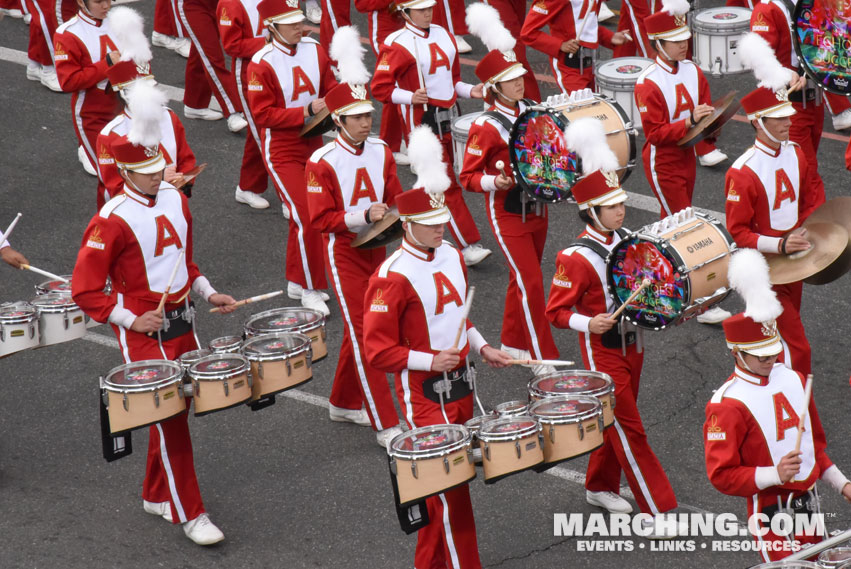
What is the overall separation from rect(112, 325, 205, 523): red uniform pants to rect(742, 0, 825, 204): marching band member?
5.22 meters

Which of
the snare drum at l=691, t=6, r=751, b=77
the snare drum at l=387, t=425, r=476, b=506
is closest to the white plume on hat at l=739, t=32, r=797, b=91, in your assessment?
the snare drum at l=691, t=6, r=751, b=77

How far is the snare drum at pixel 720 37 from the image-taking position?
11.9m

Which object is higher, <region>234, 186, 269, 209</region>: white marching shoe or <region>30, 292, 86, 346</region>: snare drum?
<region>30, 292, 86, 346</region>: snare drum

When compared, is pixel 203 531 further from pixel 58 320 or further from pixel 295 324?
pixel 58 320

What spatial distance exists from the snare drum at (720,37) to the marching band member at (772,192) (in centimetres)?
335

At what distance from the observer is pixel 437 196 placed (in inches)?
285

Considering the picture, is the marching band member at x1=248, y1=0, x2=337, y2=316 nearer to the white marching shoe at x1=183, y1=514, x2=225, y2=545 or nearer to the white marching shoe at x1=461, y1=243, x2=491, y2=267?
the white marching shoe at x1=461, y1=243, x2=491, y2=267

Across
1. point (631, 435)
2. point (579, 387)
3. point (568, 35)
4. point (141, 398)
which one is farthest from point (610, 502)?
point (568, 35)

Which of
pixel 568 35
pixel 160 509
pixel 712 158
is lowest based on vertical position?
pixel 160 509

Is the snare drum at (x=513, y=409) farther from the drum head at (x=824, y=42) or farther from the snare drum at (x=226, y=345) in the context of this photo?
the drum head at (x=824, y=42)

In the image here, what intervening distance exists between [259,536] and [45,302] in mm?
1869

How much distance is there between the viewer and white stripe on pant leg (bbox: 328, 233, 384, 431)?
857cm

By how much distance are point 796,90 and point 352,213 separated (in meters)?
3.85

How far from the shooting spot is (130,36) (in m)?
10.2
